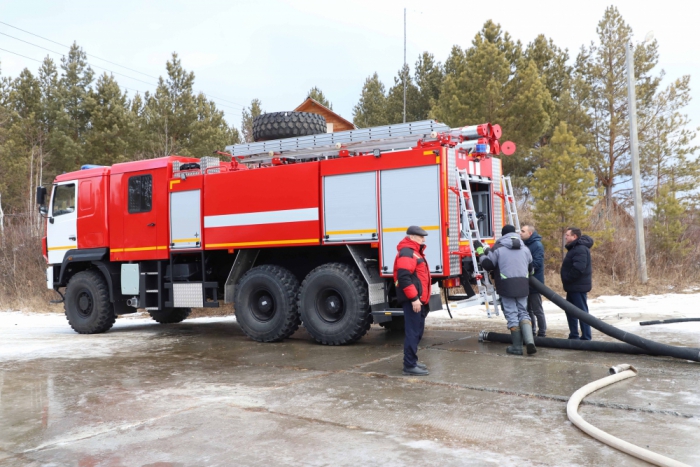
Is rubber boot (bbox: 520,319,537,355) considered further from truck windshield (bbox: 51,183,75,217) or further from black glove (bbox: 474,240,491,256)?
truck windshield (bbox: 51,183,75,217)

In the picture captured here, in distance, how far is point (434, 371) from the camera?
6.99m

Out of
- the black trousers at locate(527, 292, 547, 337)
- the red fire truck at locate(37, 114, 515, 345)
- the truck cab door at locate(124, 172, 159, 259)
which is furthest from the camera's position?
the truck cab door at locate(124, 172, 159, 259)

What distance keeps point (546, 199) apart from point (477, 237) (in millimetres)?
9047

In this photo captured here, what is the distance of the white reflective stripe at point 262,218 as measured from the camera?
9.04 m

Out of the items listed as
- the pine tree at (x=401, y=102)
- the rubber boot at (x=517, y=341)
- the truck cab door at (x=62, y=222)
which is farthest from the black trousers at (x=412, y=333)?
the pine tree at (x=401, y=102)

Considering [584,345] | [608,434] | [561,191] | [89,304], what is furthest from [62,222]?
[561,191]

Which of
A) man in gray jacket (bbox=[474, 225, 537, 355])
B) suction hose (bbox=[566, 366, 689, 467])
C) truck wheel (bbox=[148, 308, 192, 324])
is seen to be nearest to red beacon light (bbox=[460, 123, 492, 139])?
man in gray jacket (bbox=[474, 225, 537, 355])

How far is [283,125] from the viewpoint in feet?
33.3

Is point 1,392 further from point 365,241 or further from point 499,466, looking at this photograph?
point 499,466

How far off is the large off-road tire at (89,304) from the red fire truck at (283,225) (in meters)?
0.03

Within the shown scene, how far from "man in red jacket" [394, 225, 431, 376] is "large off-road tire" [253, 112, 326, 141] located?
3981mm

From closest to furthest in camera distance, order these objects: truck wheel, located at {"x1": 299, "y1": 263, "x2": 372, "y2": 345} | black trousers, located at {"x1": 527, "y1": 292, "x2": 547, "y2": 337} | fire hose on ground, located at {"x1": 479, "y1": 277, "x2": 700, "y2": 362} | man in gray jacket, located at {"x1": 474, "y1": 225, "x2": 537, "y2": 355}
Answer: fire hose on ground, located at {"x1": 479, "y1": 277, "x2": 700, "y2": 362} < man in gray jacket, located at {"x1": 474, "y1": 225, "x2": 537, "y2": 355} < truck wheel, located at {"x1": 299, "y1": 263, "x2": 372, "y2": 345} < black trousers, located at {"x1": 527, "y1": 292, "x2": 547, "y2": 337}

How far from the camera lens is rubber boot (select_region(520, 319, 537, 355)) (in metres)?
7.64

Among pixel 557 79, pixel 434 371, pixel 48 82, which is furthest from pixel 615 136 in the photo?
pixel 48 82
